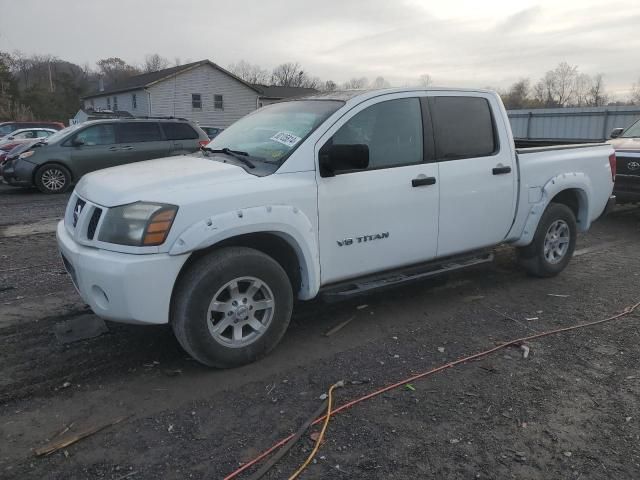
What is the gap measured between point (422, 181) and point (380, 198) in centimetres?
47

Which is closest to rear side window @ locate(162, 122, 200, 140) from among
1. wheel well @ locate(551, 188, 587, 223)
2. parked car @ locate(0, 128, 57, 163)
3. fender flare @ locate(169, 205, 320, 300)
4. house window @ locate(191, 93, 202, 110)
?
parked car @ locate(0, 128, 57, 163)

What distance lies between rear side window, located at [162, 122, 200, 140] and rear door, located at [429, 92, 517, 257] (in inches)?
389

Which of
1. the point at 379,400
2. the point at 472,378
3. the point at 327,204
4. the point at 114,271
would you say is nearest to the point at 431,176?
the point at 327,204

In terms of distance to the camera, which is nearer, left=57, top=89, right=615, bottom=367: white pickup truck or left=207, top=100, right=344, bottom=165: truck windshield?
left=57, top=89, right=615, bottom=367: white pickup truck

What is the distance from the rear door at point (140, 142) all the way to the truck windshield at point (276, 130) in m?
8.67

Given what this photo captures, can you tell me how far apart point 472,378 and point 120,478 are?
7.52 ft

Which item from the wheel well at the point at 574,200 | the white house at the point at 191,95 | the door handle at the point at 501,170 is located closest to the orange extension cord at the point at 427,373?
the wheel well at the point at 574,200

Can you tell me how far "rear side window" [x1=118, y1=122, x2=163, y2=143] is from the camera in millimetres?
12727

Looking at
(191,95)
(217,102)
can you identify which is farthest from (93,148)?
(217,102)

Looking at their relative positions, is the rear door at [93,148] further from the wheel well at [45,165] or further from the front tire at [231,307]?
Answer: the front tire at [231,307]

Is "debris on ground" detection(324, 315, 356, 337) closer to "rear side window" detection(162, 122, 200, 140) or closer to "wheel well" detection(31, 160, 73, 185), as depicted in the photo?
"rear side window" detection(162, 122, 200, 140)

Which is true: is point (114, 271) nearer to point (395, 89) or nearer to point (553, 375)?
point (395, 89)

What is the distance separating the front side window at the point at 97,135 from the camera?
40.9 ft

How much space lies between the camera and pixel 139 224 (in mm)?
3209
